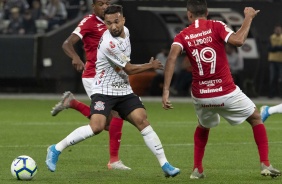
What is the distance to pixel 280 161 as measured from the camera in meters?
13.6

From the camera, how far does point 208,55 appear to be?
1134 cm

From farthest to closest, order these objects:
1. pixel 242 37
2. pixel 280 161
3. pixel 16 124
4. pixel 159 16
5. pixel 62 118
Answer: pixel 159 16
pixel 62 118
pixel 16 124
pixel 280 161
pixel 242 37

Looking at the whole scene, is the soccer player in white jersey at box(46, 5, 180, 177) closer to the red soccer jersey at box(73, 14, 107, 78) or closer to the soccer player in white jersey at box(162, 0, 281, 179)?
the soccer player in white jersey at box(162, 0, 281, 179)

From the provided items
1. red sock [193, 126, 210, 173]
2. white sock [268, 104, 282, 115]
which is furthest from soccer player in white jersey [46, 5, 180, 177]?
white sock [268, 104, 282, 115]

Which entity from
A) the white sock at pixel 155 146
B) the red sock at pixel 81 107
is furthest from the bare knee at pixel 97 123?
the red sock at pixel 81 107

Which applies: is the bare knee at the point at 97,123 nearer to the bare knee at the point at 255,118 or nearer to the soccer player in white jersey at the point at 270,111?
the bare knee at the point at 255,118

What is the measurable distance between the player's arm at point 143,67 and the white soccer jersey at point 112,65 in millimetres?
85

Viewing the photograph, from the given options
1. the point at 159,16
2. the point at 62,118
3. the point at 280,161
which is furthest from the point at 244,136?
the point at 159,16

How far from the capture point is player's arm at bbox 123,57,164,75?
1114cm

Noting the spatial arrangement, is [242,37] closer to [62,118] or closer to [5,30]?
[62,118]

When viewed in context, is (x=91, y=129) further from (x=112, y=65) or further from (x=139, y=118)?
(x=112, y=65)

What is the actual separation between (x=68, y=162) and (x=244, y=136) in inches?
202

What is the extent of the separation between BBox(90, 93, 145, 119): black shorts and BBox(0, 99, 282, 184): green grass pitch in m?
0.81

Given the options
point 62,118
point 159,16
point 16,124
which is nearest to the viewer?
point 16,124
